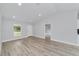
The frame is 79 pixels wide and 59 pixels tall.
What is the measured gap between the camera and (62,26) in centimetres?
263

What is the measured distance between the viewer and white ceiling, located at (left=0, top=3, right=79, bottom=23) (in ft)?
8.04

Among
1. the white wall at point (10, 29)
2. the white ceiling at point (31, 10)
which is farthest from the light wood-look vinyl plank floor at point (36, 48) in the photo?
the white ceiling at point (31, 10)

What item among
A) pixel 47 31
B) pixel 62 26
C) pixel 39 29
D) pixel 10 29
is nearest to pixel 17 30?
pixel 10 29

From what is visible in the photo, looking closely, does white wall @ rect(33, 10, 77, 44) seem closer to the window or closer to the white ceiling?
the white ceiling

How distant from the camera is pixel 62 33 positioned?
2619 millimetres

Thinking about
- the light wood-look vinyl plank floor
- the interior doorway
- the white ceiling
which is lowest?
the light wood-look vinyl plank floor

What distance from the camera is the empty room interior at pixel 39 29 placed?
8.11ft

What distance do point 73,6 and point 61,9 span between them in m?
0.26

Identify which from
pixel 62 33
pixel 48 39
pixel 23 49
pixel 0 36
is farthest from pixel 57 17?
pixel 0 36

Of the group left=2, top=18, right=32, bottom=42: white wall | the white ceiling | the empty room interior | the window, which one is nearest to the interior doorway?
the empty room interior

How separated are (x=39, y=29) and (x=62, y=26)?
55 cm

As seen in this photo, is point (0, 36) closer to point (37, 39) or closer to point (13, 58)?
point (13, 58)

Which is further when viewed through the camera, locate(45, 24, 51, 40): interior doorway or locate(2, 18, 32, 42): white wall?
locate(45, 24, 51, 40): interior doorway

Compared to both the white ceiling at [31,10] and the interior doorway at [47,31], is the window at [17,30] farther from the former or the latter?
the interior doorway at [47,31]
